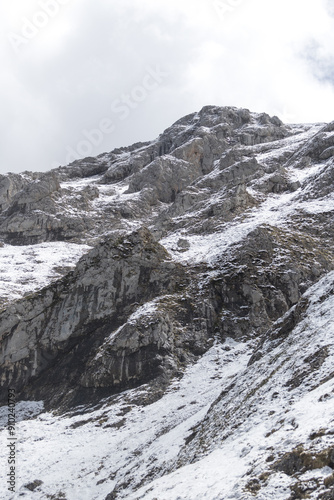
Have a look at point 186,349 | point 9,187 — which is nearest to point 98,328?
point 186,349

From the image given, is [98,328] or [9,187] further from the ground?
[9,187]

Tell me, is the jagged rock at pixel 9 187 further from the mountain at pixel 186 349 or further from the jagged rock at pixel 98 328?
the jagged rock at pixel 98 328

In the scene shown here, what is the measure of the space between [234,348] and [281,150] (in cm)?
6506

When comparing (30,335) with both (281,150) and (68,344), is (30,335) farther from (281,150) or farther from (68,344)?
(281,150)

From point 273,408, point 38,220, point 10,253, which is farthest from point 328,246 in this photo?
point 38,220

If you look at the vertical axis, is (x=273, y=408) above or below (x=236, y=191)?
below

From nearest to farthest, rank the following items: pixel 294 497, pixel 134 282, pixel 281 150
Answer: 1. pixel 294 497
2. pixel 134 282
3. pixel 281 150

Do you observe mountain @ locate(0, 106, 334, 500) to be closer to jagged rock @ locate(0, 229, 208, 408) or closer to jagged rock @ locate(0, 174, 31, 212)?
jagged rock @ locate(0, 229, 208, 408)

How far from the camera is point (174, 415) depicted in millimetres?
26922

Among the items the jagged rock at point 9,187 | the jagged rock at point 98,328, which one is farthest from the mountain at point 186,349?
the jagged rock at point 9,187

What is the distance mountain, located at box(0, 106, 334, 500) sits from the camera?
13.8 metres

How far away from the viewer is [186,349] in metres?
35.4

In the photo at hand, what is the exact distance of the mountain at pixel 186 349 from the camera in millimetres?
13766

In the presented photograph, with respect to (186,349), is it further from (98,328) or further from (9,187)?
(9,187)
